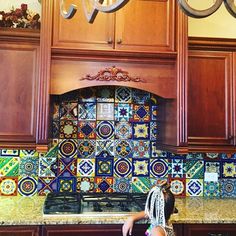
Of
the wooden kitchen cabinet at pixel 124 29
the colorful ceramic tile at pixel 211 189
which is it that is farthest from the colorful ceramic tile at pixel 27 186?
the colorful ceramic tile at pixel 211 189

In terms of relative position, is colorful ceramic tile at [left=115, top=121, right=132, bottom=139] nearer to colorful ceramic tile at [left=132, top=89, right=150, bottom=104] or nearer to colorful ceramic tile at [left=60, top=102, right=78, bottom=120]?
colorful ceramic tile at [left=132, top=89, right=150, bottom=104]

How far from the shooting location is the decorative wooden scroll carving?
2.32 metres

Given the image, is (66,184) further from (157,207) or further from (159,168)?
(157,207)

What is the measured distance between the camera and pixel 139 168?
2760mm

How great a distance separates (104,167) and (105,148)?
16 centimetres

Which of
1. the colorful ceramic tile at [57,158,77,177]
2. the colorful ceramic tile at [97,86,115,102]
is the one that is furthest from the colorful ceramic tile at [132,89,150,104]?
the colorful ceramic tile at [57,158,77,177]

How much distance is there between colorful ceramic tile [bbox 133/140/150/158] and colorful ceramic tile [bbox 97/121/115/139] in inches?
8.5

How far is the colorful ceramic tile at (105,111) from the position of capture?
2.73 meters

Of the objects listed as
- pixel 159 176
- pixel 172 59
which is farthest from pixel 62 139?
pixel 172 59

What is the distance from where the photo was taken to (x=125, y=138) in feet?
9.04

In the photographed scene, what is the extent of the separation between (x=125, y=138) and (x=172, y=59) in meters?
0.79

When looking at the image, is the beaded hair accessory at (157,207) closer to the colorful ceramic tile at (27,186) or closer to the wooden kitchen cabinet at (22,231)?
the wooden kitchen cabinet at (22,231)

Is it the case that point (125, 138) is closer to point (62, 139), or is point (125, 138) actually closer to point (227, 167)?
point (62, 139)

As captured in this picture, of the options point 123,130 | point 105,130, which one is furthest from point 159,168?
point 105,130
